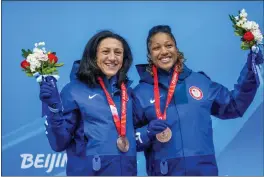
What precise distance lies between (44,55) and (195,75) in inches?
36.2

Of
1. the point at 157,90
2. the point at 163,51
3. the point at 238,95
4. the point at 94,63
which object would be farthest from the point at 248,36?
the point at 94,63

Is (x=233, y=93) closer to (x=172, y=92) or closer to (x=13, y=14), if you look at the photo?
(x=172, y=92)

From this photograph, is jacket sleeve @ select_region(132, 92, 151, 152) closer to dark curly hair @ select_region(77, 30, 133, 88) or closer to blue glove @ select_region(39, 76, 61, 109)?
dark curly hair @ select_region(77, 30, 133, 88)

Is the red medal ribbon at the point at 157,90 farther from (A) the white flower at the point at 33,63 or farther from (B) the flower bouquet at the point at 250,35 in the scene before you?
(A) the white flower at the point at 33,63

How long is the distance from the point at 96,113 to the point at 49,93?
1.02 ft

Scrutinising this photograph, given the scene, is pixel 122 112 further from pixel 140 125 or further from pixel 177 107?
pixel 177 107

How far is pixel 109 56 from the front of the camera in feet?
9.72

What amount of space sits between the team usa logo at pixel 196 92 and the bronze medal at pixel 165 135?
0.85 feet

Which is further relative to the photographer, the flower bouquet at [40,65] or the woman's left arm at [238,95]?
the woman's left arm at [238,95]

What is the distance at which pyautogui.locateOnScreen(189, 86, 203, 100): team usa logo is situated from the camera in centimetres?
300

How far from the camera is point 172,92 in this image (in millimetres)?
2973

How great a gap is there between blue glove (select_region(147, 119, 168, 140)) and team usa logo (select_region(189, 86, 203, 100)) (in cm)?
28

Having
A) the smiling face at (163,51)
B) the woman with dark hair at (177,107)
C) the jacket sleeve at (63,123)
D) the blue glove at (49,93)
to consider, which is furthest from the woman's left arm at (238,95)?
the blue glove at (49,93)

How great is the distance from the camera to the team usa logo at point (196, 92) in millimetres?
2998
